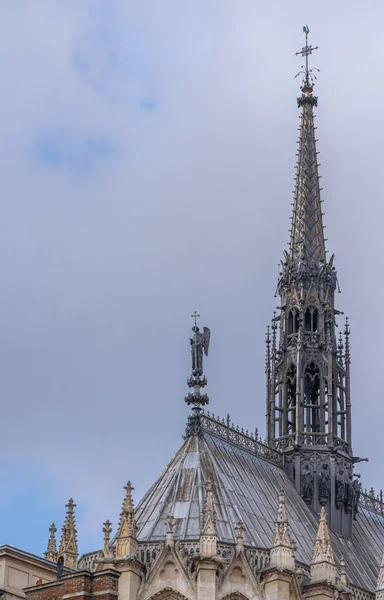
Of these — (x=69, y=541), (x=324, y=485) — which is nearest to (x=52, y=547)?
(x=69, y=541)

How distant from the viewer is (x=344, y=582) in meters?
72.2

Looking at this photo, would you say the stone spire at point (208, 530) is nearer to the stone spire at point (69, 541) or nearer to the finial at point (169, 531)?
the finial at point (169, 531)

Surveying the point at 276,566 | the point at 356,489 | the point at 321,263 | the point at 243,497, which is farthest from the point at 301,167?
the point at 276,566

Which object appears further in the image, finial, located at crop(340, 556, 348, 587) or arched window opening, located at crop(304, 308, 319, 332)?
arched window opening, located at crop(304, 308, 319, 332)

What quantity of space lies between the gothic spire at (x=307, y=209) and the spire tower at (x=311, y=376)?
0.06 metres

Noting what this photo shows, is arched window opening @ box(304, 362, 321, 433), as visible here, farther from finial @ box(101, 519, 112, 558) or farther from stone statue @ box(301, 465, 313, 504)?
finial @ box(101, 519, 112, 558)

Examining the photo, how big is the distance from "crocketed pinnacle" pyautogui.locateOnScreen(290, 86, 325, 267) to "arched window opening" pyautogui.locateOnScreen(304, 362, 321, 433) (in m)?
6.99

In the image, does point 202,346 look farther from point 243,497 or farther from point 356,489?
point 356,489

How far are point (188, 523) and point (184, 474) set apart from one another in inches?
168

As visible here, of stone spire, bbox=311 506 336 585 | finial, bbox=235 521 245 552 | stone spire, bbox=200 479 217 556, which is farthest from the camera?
stone spire, bbox=311 506 336 585

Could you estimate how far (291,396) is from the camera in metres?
88.6

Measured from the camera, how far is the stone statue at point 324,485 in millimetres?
84619

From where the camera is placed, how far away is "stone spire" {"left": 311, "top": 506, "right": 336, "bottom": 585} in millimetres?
70812

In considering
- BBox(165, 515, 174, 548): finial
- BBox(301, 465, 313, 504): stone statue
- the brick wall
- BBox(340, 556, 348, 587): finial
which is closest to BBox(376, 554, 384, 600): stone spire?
BBox(340, 556, 348, 587): finial
